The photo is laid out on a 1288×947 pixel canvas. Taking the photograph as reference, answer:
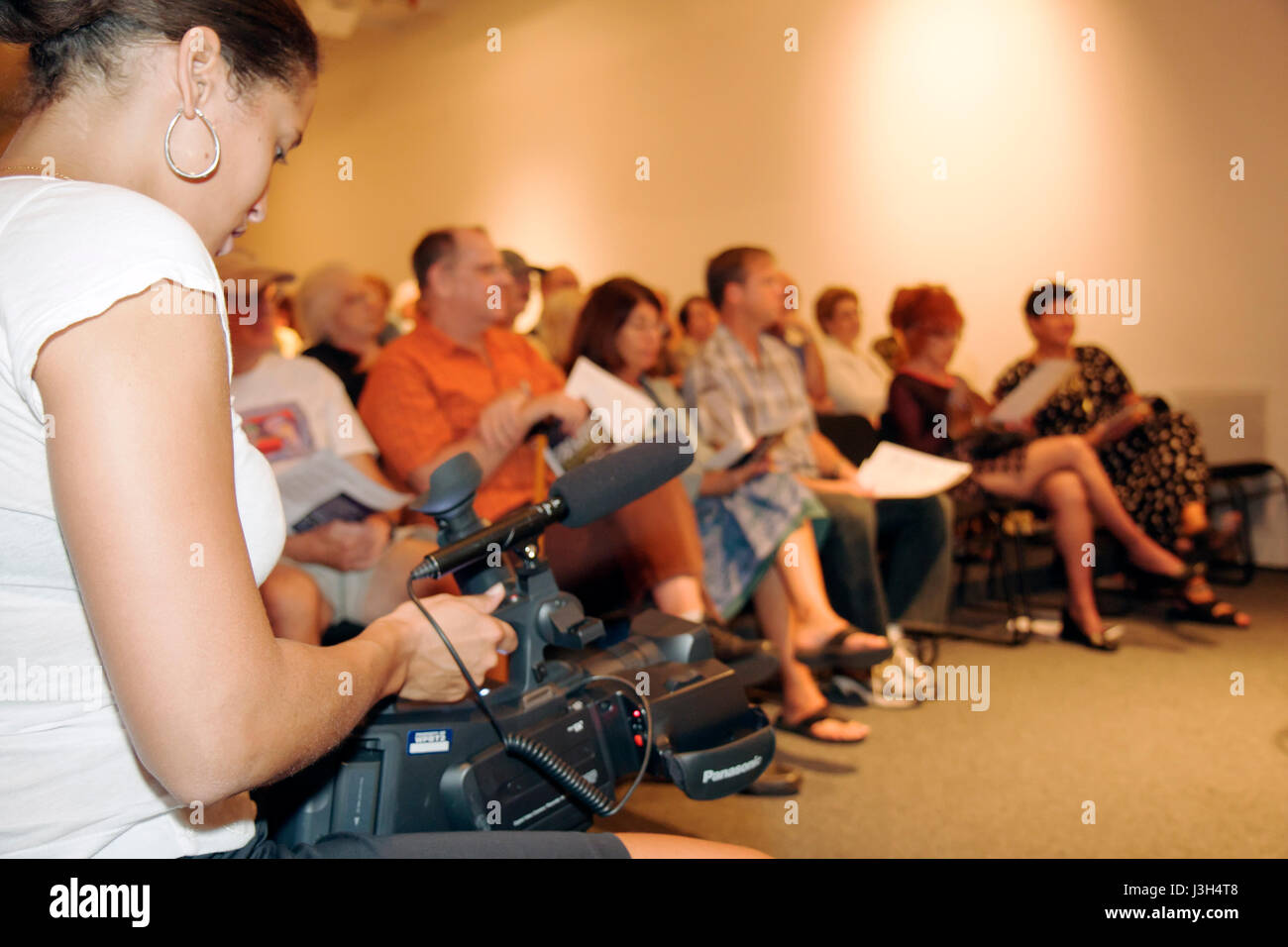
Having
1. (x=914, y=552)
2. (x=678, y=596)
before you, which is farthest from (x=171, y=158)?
(x=914, y=552)

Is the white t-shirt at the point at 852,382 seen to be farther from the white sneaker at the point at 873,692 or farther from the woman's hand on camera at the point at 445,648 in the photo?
the woman's hand on camera at the point at 445,648

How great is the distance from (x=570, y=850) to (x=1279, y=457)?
4.30 metres

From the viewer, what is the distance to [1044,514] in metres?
3.50

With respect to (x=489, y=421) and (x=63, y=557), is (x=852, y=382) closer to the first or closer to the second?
(x=489, y=421)

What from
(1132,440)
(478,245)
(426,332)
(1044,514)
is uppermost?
(478,245)

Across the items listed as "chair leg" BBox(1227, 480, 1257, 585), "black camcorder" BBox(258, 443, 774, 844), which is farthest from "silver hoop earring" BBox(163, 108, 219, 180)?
"chair leg" BBox(1227, 480, 1257, 585)

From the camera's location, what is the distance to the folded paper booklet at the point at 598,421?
6.80 feet

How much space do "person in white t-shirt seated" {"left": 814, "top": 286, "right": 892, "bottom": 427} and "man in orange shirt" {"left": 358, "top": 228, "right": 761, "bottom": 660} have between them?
1506 mm

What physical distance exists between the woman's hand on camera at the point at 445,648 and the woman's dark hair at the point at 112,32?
40 centimetres

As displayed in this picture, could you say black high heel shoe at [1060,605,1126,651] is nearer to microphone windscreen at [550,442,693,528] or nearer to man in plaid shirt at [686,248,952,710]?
man in plaid shirt at [686,248,952,710]

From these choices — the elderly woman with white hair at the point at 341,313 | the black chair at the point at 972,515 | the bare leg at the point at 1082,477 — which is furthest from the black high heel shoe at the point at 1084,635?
the elderly woman with white hair at the point at 341,313
